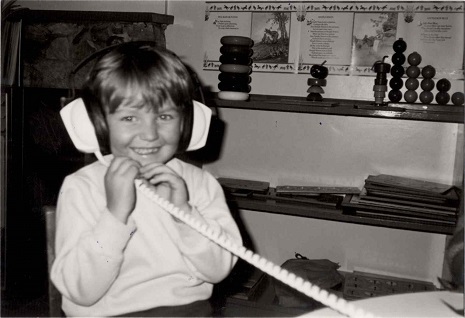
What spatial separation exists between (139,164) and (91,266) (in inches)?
7.0

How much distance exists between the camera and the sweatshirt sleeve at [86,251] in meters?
0.75

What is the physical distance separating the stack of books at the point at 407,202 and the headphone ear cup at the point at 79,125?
1.20 metres

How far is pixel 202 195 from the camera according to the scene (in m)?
0.95

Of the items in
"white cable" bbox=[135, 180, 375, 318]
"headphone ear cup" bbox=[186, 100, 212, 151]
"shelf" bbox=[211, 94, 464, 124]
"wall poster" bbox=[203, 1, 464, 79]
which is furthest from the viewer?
"wall poster" bbox=[203, 1, 464, 79]

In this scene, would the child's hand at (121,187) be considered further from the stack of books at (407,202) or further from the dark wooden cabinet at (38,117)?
the dark wooden cabinet at (38,117)

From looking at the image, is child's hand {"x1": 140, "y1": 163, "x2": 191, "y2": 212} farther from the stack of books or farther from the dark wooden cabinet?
the dark wooden cabinet

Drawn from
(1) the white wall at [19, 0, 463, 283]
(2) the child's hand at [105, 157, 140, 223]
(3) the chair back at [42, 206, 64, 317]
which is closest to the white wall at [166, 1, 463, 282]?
(1) the white wall at [19, 0, 463, 283]

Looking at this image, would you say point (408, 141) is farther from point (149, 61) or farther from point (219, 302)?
point (149, 61)

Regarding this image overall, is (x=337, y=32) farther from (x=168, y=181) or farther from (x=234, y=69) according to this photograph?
(x=168, y=181)

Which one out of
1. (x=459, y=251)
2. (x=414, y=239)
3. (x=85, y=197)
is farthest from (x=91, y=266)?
(x=414, y=239)

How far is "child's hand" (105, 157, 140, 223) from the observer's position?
29.7 inches

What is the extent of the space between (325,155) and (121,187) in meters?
1.44

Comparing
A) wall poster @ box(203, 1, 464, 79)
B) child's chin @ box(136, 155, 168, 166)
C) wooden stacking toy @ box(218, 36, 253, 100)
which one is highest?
wall poster @ box(203, 1, 464, 79)

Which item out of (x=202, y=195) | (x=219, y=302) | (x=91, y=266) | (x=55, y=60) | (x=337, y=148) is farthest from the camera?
(x=55, y=60)
